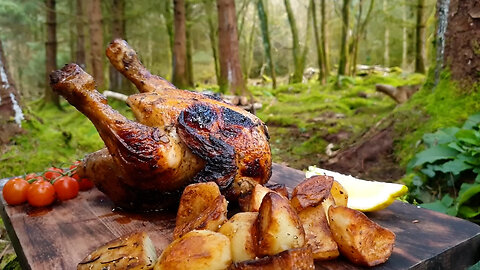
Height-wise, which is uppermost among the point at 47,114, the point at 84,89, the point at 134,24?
the point at 134,24

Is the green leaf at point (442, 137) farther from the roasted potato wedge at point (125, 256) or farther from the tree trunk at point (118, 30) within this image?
the tree trunk at point (118, 30)

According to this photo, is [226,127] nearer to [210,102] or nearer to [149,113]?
[210,102]

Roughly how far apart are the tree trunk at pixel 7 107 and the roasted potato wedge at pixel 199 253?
4208 millimetres

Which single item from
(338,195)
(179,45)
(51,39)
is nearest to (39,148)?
(338,195)

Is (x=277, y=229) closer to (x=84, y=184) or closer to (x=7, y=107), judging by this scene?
(x=84, y=184)

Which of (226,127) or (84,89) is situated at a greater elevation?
(84,89)

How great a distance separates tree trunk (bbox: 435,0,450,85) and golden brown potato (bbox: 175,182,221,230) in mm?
3748

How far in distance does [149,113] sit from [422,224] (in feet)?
5.04

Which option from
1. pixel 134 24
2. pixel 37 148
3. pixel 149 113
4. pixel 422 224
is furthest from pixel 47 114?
pixel 422 224

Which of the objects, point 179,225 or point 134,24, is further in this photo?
point 134,24

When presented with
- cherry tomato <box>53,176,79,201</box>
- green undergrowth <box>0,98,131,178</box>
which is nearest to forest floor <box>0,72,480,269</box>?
green undergrowth <box>0,98,131,178</box>

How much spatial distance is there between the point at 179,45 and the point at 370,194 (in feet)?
34.0

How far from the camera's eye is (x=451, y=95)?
420 cm

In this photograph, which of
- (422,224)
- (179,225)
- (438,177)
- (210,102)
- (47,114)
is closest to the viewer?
(179,225)
